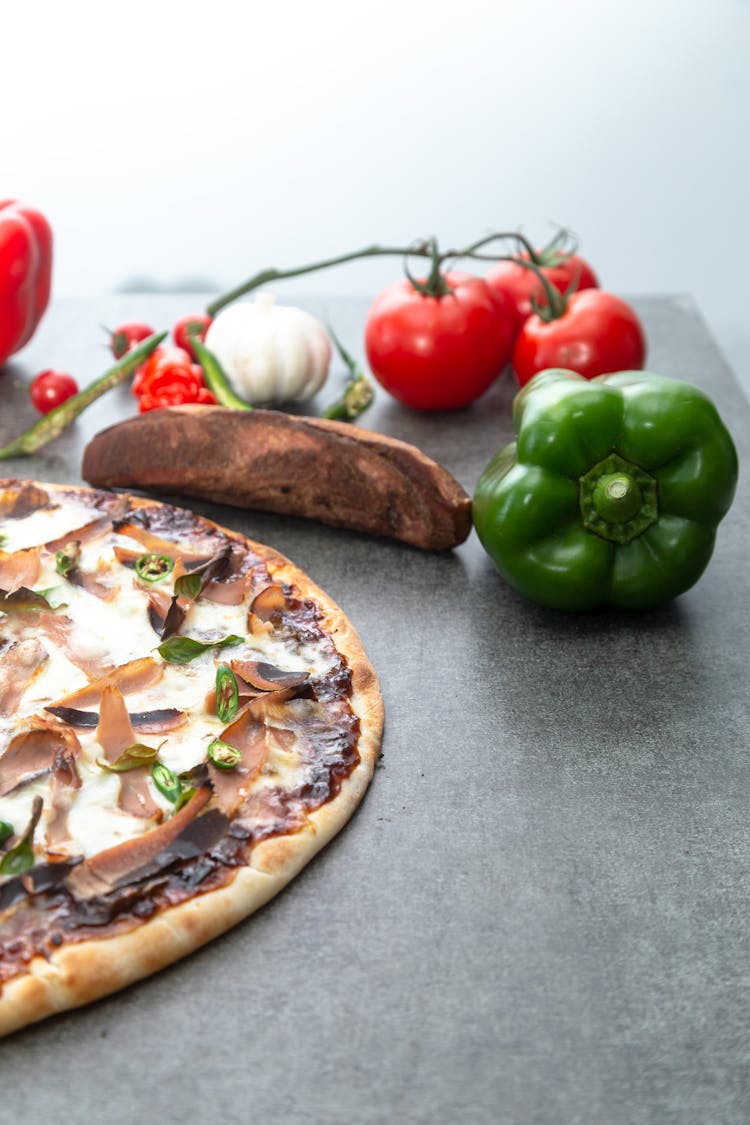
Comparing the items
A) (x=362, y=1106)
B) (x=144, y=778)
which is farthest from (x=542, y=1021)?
(x=144, y=778)

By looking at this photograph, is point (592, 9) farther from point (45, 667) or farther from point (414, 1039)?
point (414, 1039)

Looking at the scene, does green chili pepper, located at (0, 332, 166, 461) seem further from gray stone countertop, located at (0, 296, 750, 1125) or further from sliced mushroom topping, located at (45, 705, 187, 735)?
sliced mushroom topping, located at (45, 705, 187, 735)

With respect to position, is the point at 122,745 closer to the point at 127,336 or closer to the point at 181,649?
the point at 181,649

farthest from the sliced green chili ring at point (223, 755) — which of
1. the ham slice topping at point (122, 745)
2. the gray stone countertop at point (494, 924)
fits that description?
the gray stone countertop at point (494, 924)

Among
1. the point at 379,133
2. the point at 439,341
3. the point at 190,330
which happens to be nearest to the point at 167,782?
the point at 439,341

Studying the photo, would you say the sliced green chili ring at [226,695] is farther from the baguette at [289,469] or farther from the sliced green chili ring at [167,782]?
the baguette at [289,469]

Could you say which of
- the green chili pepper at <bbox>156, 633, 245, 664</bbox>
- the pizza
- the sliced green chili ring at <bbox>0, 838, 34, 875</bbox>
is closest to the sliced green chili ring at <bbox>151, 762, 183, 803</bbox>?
the pizza
